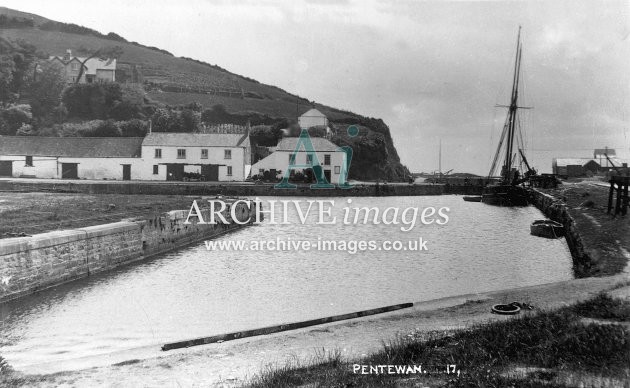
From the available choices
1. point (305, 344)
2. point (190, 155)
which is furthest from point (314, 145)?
point (305, 344)

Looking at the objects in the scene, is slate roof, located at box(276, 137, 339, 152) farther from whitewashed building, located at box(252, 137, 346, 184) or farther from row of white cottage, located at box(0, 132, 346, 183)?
row of white cottage, located at box(0, 132, 346, 183)

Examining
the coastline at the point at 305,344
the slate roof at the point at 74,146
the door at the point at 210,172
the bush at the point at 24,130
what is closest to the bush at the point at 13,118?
the bush at the point at 24,130

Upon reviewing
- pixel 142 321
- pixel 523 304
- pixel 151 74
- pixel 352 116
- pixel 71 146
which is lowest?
pixel 142 321

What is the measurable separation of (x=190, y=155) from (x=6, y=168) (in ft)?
49.0

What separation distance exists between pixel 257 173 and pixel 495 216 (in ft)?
87.4

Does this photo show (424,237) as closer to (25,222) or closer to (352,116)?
(25,222)

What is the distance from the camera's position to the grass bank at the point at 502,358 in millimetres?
5691

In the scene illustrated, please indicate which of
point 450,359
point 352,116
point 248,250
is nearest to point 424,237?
point 248,250

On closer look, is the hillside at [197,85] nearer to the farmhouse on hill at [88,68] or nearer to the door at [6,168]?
the farmhouse on hill at [88,68]

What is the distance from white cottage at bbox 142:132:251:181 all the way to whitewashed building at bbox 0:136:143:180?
130cm

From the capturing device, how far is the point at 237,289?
1422 centimetres

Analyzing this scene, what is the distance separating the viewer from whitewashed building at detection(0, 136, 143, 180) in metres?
46.6

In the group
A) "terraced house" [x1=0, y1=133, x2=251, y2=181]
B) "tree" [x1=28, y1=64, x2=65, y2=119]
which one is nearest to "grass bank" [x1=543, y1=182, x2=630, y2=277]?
"terraced house" [x1=0, y1=133, x2=251, y2=181]

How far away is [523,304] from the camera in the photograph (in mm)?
9398
